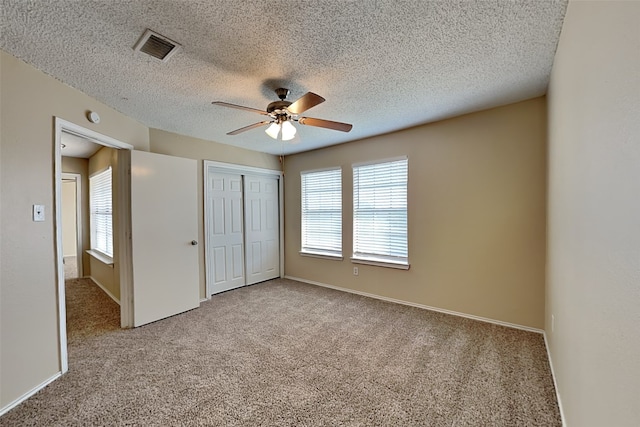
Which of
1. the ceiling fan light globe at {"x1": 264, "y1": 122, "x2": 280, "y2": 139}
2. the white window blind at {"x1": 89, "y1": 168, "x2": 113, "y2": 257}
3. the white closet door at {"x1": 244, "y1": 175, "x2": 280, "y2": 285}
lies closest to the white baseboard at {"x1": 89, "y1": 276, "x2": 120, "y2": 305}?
the white window blind at {"x1": 89, "y1": 168, "x2": 113, "y2": 257}

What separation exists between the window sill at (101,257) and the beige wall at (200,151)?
1.44 m

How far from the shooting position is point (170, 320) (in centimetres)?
327

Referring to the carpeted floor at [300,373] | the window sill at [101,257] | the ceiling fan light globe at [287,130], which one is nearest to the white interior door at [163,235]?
the carpeted floor at [300,373]

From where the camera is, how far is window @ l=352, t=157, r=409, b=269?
147 inches

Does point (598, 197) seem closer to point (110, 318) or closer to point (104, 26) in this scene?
point (104, 26)

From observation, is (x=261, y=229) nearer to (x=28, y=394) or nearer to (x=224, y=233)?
(x=224, y=233)

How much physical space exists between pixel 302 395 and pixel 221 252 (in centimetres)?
296

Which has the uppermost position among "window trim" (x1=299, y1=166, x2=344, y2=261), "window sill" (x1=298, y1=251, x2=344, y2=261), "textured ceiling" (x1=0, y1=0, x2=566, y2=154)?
"textured ceiling" (x1=0, y1=0, x2=566, y2=154)

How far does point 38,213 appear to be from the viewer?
205 cm

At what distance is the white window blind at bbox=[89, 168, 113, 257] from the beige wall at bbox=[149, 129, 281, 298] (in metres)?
1.30

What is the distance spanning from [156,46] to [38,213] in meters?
1.58

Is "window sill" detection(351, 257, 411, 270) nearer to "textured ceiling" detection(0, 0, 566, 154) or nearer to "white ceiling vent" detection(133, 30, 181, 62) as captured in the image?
"textured ceiling" detection(0, 0, 566, 154)

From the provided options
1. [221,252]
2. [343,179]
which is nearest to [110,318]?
[221,252]

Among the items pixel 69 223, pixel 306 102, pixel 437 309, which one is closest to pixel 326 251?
pixel 437 309
